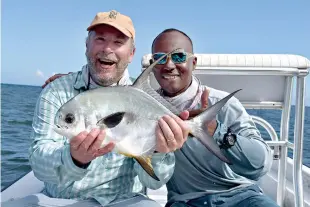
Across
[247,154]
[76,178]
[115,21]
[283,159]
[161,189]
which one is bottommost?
[161,189]

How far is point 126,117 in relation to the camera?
1.98 m

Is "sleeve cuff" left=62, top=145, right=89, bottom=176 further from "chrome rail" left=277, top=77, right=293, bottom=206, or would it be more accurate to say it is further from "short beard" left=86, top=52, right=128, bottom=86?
"chrome rail" left=277, top=77, right=293, bottom=206

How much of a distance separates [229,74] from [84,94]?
75.0 inches

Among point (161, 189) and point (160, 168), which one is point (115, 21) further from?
point (161, 189)

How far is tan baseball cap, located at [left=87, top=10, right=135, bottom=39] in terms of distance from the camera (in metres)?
2.49

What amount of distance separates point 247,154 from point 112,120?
104 centimetres

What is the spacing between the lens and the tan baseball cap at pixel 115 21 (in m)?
2.49

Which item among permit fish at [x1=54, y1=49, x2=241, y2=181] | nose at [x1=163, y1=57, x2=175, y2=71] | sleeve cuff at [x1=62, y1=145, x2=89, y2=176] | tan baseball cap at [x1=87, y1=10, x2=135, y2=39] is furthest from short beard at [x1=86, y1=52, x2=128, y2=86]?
sleeve cuff at [x1=62, y1=145, x2=89, y2=176]

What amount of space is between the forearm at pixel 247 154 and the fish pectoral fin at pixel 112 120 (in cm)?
73

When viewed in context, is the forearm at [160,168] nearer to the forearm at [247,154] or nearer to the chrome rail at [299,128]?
the forearm at [247,154]

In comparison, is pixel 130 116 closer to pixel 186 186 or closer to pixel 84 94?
pixel 84 94

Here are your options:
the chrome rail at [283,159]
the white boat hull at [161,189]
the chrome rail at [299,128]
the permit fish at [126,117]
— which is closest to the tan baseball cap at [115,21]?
the permit fish at [126,117]

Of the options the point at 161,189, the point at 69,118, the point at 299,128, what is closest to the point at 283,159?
the point at 299,128

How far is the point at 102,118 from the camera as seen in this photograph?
1900mm
